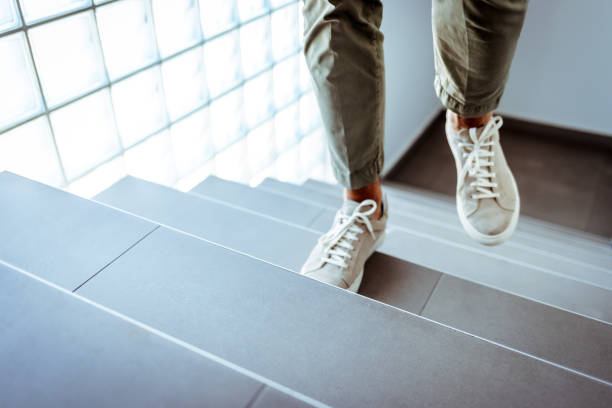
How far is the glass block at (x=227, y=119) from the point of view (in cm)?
211

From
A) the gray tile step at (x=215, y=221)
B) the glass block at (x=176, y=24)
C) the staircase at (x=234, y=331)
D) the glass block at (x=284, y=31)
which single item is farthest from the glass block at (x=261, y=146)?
the staircase at (x=234, y=331)

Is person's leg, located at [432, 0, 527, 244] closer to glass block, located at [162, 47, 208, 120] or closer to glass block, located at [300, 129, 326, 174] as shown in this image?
glass block, located at [162, 47, 208, 120]

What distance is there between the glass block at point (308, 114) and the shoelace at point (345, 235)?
1622 mm

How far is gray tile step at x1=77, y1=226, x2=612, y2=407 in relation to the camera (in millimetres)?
673

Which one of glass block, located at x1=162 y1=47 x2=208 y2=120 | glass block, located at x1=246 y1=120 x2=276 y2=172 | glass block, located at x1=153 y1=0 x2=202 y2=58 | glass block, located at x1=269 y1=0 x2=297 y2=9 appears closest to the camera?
glass block, located at x1=153 y1=0 x2=202 y2=58

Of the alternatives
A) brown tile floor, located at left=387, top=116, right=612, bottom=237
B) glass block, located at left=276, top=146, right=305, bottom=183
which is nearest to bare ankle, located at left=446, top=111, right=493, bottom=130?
glass block, located at left=276, top=146, right=305, bottom=183

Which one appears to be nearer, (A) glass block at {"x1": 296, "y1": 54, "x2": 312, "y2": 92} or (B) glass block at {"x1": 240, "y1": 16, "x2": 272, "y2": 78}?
(B) glass block at {"x1": 240, "y1": 16, "x2": 272, "y2": 78}

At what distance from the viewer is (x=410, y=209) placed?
2477 mm

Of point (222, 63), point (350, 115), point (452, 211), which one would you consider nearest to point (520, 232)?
point (452, 211)

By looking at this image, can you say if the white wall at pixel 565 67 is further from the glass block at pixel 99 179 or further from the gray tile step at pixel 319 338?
the gray tile step at pixel 319 338

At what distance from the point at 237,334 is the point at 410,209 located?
184 cm

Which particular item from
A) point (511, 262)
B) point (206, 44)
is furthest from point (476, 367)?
point (206, 44)

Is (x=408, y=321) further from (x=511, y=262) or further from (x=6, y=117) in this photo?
(x=6, y=117)

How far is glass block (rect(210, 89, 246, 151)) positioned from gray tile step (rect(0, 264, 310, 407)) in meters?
1.40
